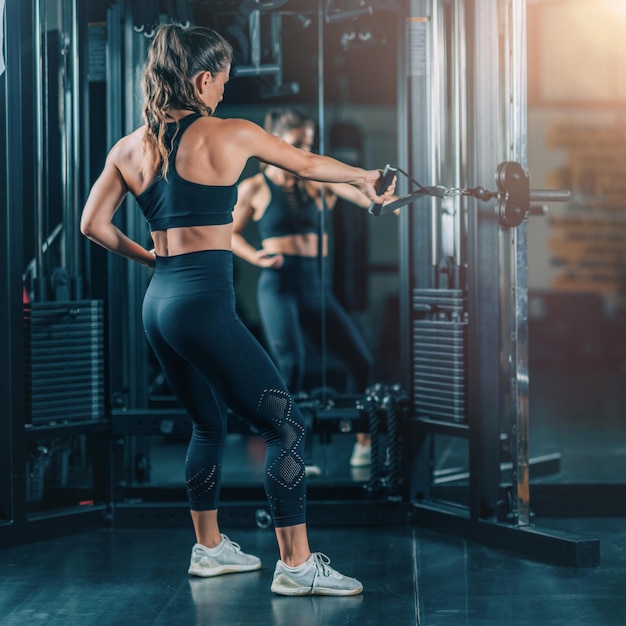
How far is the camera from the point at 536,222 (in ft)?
30.7

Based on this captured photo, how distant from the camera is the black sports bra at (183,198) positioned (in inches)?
103

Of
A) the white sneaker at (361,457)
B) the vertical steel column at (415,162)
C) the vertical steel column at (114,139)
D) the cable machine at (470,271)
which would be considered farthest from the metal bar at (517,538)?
the vertical steel column at (114,139)

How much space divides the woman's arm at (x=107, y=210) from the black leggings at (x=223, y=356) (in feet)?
0.63

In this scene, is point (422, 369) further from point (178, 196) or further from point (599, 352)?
point (599, 352)

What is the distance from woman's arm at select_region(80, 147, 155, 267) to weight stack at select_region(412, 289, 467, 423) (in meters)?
1.17

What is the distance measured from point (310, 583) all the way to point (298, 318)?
80.3 inches

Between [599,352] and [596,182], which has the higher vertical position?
[596,182]

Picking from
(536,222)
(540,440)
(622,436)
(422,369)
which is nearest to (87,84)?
(422,369)

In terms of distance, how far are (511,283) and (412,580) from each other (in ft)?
3.43

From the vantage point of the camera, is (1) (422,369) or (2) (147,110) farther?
(1) (422,369)

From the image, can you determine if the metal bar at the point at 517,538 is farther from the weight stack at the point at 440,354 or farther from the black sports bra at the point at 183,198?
the black sports bra at the point at 183,198

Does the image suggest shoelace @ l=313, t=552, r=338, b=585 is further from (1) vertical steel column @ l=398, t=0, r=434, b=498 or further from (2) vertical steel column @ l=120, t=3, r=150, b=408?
(2) vertical steel column @ l=120, t=3, r=150, b=408

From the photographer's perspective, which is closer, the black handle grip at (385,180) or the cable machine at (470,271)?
the black handle grip at (385,180)

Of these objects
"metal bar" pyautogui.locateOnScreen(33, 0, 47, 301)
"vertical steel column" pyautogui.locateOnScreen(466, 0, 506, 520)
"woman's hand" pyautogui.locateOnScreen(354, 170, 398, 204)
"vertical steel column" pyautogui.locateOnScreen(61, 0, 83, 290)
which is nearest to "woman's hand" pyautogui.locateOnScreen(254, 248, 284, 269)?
"vertical steel column" pyautogui.locateOnScreen(61, 0, 83, 290)
